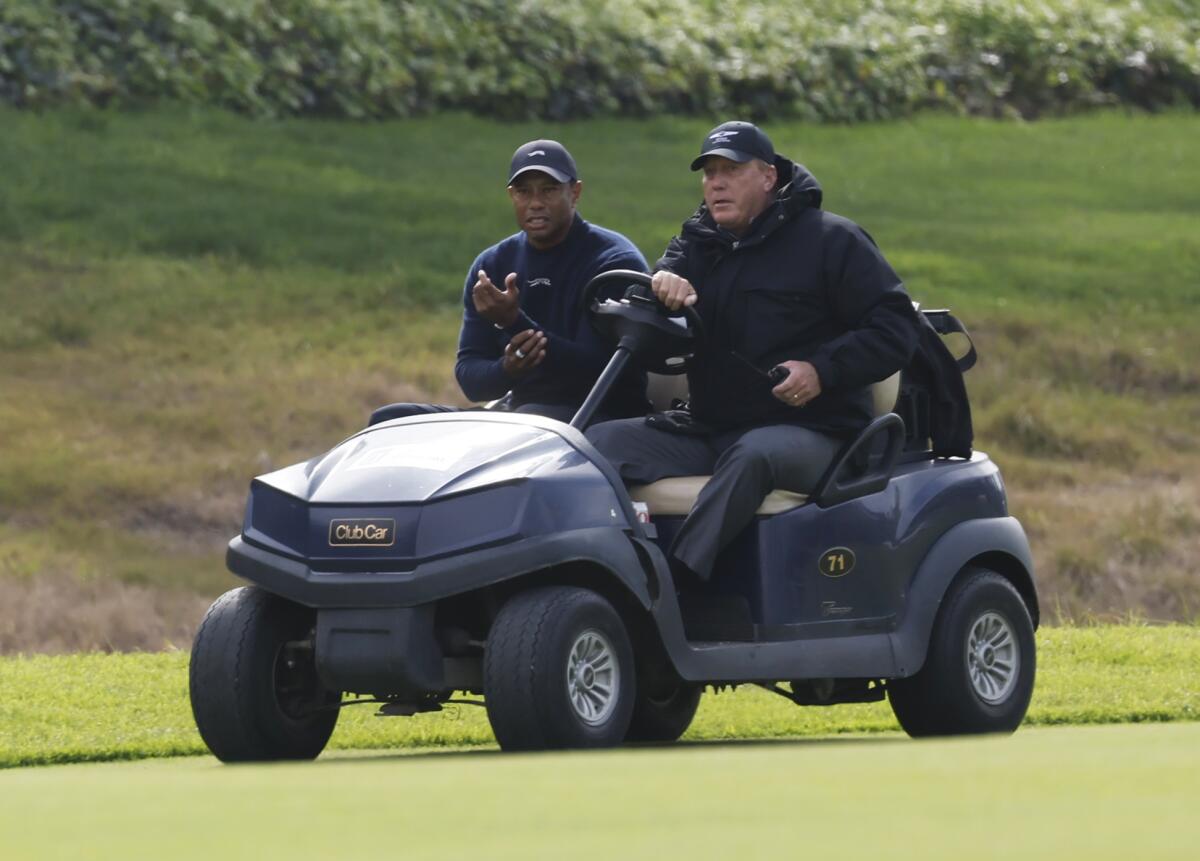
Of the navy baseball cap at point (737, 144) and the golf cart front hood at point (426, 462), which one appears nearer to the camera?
the golf cart front hood at point (426, 462)

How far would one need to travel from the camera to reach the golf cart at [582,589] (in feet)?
21.4

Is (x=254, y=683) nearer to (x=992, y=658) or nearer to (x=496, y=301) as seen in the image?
(x=496, y=301)

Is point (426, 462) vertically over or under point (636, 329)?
under

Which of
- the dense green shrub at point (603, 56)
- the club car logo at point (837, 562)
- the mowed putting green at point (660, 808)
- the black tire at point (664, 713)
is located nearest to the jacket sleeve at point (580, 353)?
the club car logo at point (837, 562)

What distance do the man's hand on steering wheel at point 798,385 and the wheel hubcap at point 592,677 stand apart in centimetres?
98

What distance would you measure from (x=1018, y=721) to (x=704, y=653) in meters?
1.37

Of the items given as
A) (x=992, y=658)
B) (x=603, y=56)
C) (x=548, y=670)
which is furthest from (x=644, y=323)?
(x=603, y=56)

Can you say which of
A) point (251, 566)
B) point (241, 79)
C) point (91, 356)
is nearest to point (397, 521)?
point (251, 566)

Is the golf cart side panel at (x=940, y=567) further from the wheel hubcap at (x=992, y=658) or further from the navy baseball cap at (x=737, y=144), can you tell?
the navy baseball cap at (x=737, y=144)

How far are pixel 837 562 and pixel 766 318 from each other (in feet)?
2.46

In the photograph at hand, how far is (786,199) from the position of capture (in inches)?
297

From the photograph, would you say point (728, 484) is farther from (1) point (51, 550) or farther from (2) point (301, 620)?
(1) point (51, 550)

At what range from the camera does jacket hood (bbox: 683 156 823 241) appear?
7.54m

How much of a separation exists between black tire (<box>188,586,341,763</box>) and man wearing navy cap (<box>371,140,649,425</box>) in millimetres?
1159
